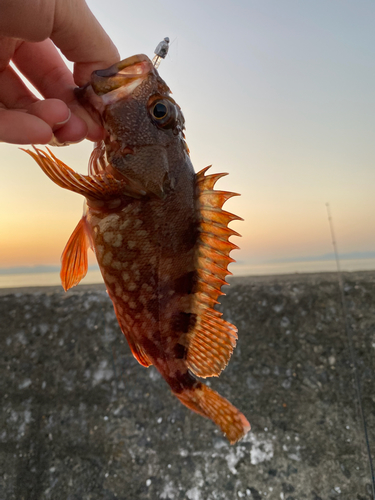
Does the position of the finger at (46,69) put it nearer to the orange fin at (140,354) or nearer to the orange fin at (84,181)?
the orange fin at (84,181)

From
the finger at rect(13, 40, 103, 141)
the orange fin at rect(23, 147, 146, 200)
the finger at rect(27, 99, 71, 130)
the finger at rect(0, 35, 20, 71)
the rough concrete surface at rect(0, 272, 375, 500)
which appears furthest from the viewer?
the rough concrete surface at rect(0, 272, 375, 500)

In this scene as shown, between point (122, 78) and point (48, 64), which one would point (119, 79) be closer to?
point (122, 78)

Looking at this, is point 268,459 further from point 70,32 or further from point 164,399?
point 70,32

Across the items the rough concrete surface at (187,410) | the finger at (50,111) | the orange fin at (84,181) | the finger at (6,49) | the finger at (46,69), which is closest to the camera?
the orange fin at (84,181)

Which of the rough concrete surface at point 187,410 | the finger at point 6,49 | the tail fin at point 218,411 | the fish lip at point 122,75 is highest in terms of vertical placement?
the finger at point 6,49

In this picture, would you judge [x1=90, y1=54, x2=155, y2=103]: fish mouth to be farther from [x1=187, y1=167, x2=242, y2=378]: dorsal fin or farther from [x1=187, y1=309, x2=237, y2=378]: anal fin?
[x1=187, y1=309, x2=237, y2=378]: anal fin

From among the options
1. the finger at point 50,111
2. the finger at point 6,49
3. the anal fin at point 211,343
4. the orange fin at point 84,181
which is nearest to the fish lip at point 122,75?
the finger at point 50,111

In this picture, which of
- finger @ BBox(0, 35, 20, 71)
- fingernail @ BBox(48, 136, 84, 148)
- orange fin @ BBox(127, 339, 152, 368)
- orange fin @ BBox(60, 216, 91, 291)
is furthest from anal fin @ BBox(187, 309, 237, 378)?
finger @ BBox(0, 35, 20, 71)
